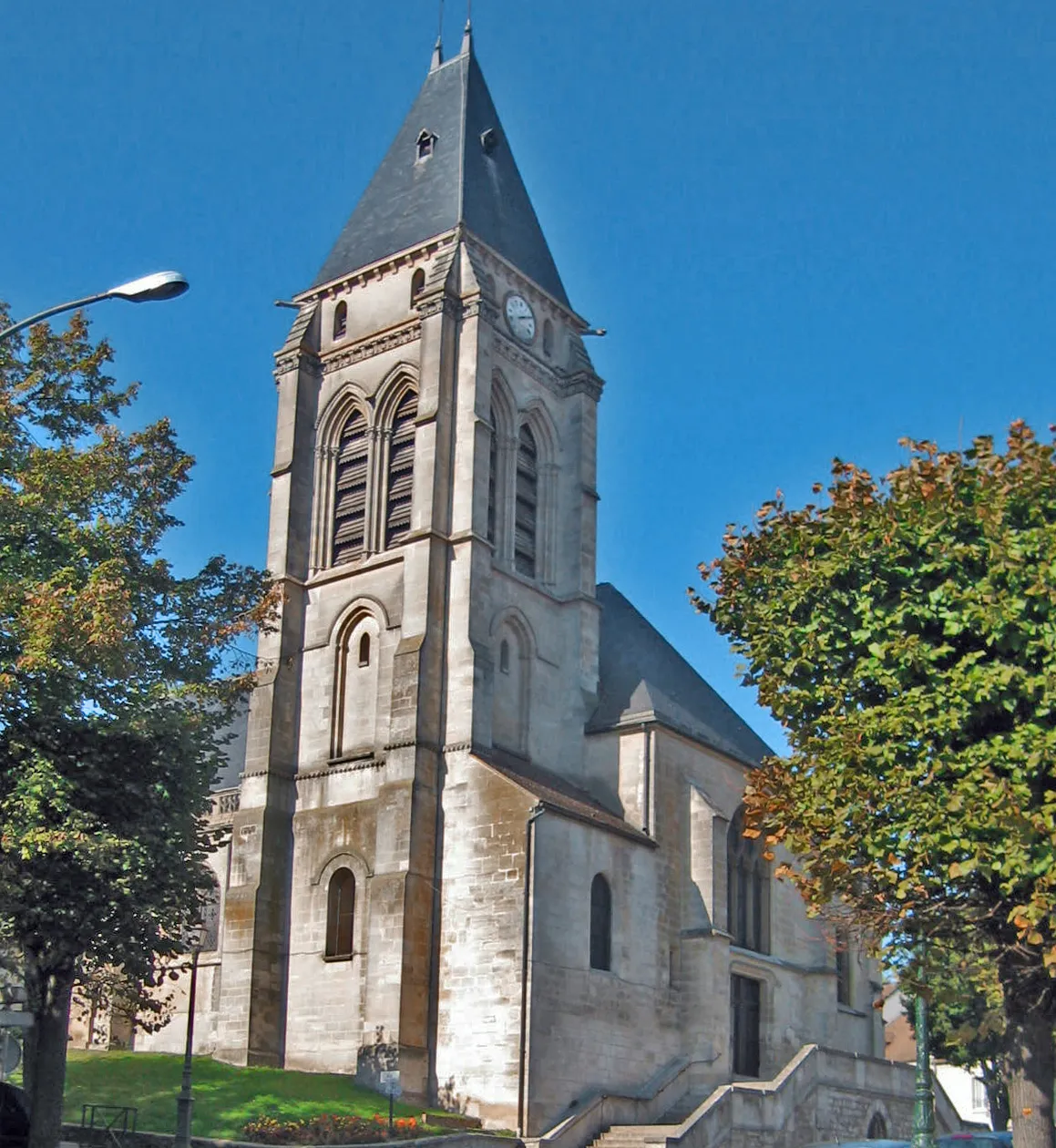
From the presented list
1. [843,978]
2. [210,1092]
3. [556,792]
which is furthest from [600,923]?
[843,978]

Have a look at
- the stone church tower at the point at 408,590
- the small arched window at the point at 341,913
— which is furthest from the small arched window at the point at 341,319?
the small arched window at the point at 341,913

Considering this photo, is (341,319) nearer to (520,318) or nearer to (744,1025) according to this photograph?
(520,318)

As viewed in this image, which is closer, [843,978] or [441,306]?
[441,306]

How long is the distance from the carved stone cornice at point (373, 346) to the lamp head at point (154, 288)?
23887mm

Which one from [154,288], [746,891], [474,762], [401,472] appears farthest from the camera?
[746,891]

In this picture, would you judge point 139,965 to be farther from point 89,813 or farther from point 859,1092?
point 859,1092

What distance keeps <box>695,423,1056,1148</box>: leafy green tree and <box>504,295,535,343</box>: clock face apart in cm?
1985

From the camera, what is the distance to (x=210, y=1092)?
28609 mm

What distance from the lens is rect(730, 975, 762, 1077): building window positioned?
36.4m

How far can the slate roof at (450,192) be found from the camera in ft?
132

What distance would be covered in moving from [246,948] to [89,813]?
13.0 metres

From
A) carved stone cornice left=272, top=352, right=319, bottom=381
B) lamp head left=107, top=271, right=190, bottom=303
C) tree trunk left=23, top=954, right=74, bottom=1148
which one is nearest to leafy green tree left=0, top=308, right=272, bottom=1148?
tree trunk left=23, top=954, right=74, bottom=1148

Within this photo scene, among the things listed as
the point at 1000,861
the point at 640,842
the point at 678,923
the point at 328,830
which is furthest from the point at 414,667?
the point at 1000,861

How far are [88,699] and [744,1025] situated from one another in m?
20.2
